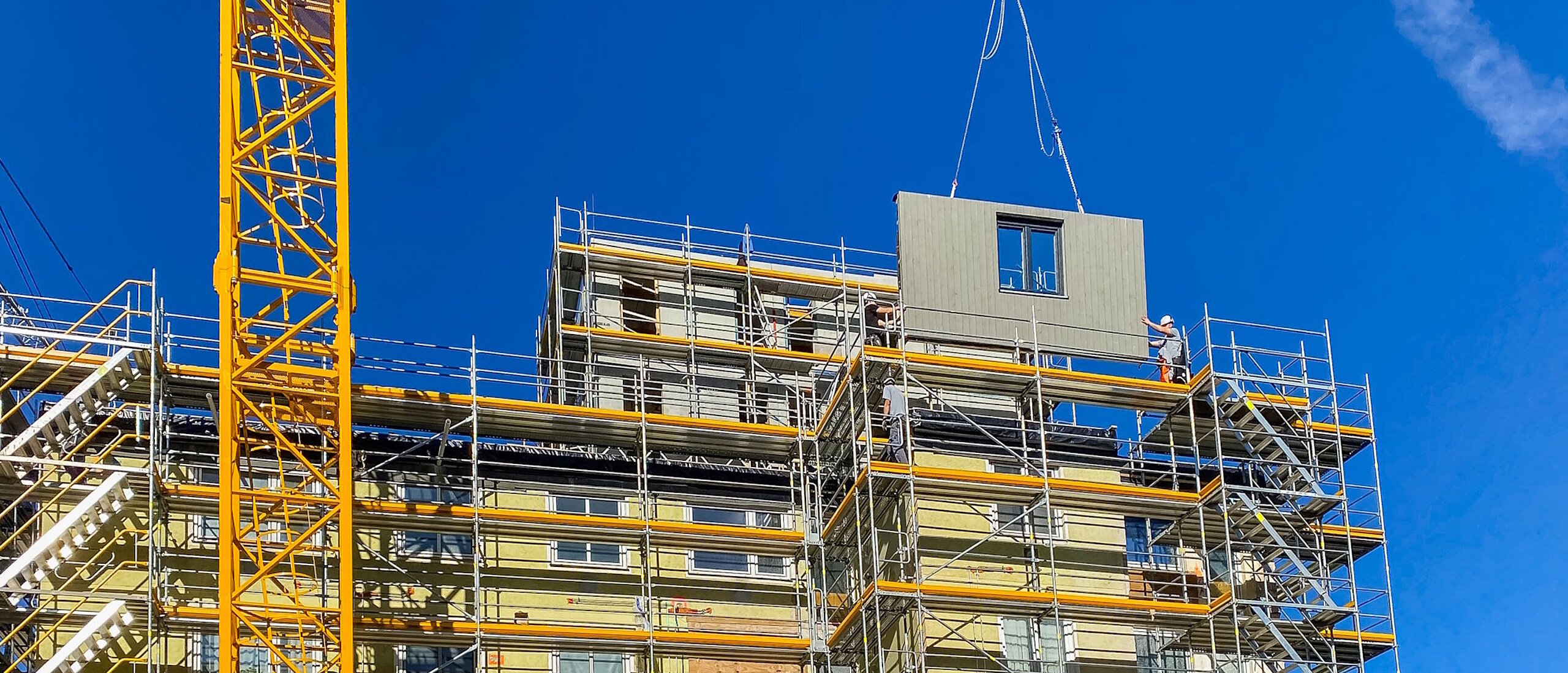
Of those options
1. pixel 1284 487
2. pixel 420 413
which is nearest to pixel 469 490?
pixel 420 413

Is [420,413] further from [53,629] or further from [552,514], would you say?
[53,629]

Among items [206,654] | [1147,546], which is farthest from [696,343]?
[206,654]

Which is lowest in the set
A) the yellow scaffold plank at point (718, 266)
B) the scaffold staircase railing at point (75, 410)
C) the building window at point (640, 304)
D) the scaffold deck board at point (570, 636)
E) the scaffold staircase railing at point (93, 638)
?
the scaffold staircase railing at point (93, 638)

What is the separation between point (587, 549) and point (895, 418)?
6.92m

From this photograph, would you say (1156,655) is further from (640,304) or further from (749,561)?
(640,304)

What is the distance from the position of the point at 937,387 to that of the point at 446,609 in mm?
11076

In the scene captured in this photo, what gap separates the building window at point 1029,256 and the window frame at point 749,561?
740 cm

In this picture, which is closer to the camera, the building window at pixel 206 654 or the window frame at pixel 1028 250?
the building window at pixel 206 654

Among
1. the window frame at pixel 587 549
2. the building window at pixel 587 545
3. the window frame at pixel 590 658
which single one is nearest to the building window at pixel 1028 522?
the window frame at pixel 587 549

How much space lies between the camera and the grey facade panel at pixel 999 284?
4953 centimetres

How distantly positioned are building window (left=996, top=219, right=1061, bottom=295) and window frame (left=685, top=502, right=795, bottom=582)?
7403mm

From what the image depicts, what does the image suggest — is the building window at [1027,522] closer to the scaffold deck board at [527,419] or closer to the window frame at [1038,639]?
the window frame at [1038,639]

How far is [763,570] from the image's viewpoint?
48.0m

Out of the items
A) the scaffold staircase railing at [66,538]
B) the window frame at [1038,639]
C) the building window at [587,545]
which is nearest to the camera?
the scaffold staircase railing at [66,538]
